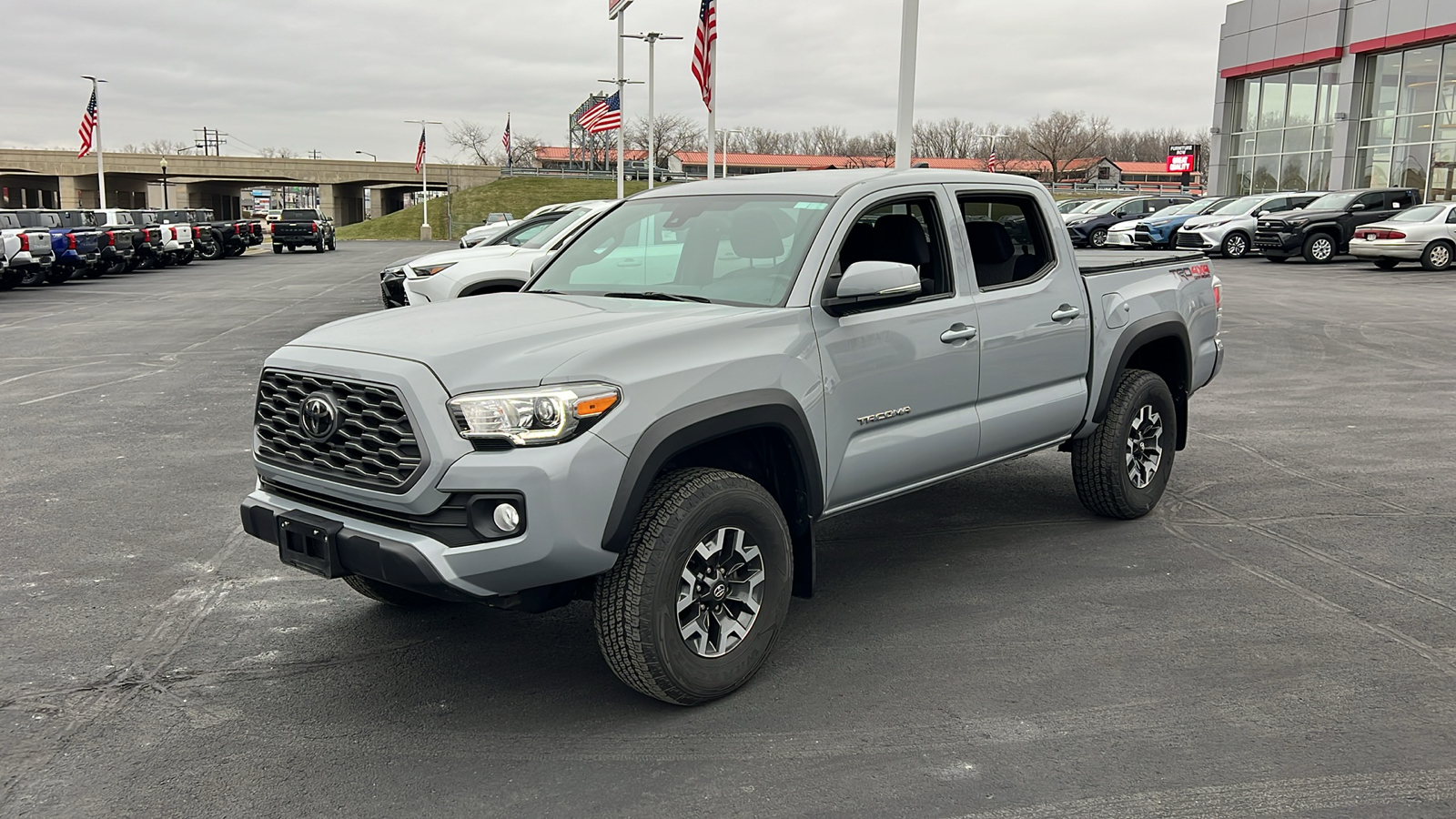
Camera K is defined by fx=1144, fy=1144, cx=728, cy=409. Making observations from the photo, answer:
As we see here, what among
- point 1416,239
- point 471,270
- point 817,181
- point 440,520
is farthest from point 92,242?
point 1416,239

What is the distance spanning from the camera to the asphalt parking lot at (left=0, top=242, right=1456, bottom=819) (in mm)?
3420

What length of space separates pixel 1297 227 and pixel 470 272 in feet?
74.8

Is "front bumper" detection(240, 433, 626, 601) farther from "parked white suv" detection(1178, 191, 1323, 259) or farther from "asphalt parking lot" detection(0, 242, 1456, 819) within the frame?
"parked white suv" detection(1178, 191, 1323, 259)

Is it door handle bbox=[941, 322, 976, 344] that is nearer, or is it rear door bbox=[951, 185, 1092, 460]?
door handle bbox=[941, 322, 976, 344]

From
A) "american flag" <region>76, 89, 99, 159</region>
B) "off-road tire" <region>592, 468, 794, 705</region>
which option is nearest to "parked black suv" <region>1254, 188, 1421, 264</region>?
"off-road tire" <region>592, 468, 794, 705</region>

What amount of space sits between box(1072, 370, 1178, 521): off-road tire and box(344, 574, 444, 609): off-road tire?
3.40 m

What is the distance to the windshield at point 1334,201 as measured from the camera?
28.5 m

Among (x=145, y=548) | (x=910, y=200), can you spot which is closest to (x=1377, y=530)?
(x=910, y=200)

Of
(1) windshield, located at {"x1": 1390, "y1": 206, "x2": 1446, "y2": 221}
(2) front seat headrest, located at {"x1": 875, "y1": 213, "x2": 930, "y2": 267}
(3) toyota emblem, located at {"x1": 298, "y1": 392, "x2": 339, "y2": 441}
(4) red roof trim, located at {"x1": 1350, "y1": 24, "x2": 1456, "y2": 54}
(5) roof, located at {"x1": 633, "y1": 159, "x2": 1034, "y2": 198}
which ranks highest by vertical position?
(4) red roof trim, located at {"x1": 1350, "y1": 24, "x2": 1456, "y2": 54}

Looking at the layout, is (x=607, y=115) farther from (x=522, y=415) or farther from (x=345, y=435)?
(x=522, y=415)

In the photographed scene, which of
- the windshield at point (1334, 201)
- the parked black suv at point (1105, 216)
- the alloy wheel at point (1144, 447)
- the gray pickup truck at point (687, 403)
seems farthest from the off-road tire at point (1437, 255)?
the gray pickup truck at point (687, 403)

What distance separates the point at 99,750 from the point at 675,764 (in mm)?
1833

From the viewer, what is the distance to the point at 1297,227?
1102 inches

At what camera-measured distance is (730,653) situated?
4.02 meters
